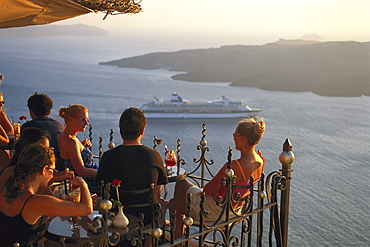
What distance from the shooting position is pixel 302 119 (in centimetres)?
4216

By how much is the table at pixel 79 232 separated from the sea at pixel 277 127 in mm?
22614

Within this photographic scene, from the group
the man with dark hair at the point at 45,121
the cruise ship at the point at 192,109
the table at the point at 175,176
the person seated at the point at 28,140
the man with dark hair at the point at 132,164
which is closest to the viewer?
the person seated at the point at 28,140

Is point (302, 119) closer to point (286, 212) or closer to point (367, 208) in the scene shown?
point (367, 208)

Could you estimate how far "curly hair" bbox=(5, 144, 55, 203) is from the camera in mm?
1871

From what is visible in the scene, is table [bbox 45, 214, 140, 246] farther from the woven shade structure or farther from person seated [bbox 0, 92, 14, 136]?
person seated [bbox 0, 92, 14, 136]

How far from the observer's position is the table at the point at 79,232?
2038mm

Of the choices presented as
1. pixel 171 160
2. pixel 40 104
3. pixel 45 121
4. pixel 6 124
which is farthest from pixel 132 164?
pixel 6 124

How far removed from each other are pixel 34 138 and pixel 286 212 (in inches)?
54.8

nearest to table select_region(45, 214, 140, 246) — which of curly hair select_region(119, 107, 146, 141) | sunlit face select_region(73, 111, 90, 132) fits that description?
Answer: curly hair select_region(119, 107, 146, 141)

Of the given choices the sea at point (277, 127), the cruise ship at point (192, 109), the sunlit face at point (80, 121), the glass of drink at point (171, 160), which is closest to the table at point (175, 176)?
the glass of drink at point (171, 160)

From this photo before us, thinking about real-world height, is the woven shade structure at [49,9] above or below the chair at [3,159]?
above

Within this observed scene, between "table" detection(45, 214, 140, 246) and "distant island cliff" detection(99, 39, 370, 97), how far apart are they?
180ft

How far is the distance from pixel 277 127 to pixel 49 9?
37.7 metres

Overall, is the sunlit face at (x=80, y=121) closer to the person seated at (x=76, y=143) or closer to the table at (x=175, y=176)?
the person seated at (x=76, y=143)
